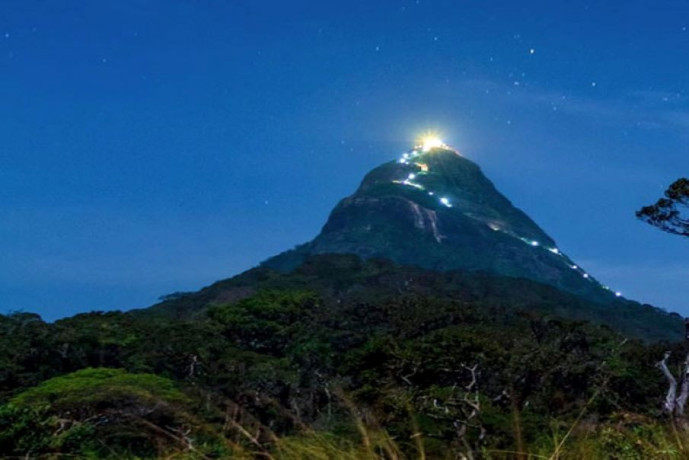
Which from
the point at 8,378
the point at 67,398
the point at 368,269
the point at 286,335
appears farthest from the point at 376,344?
the point at 368,269

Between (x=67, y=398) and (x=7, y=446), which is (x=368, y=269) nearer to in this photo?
(x=67, y=398)

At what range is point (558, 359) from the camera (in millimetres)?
36312

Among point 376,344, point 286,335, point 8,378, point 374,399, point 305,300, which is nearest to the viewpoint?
point 374,399

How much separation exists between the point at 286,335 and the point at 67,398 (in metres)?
26.0

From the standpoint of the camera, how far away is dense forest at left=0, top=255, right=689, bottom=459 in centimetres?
1566

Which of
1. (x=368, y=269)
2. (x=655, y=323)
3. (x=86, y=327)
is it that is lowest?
(x=655, y=323)

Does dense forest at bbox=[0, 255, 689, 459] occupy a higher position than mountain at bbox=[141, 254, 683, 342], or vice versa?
mountain at bbox=[141, 254, 683, 342]

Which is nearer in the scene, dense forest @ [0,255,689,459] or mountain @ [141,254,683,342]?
dense forest @ [0,255,689,459]

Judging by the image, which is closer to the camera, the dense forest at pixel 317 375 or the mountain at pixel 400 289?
the dense forest at pixel 317 375

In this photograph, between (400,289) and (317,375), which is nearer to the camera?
(317,375)

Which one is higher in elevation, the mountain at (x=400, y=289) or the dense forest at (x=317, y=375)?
the mountain at (x=400, y=289)

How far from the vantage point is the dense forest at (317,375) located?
15.7 m

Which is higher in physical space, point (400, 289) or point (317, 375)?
point (400, 289)

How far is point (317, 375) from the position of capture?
136 feet
